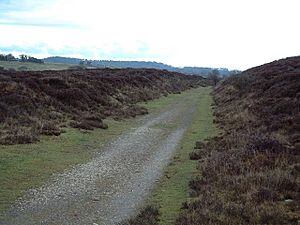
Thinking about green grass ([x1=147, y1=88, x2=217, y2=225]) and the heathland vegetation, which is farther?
green grass ([x1=147, y1=88, x2=217, y2=225])

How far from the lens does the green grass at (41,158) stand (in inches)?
432

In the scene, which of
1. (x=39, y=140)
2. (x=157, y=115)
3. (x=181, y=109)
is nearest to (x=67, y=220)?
(x=39, y=140)

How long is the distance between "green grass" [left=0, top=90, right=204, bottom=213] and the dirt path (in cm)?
40

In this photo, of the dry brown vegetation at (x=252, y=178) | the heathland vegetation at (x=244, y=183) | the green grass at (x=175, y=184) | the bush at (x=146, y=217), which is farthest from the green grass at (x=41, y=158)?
the dry brown vegetation at (x=252, y=178)

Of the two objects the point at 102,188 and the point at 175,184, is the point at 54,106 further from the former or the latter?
the point at 175,184

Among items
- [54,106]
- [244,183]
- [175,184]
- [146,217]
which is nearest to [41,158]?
[175,184]

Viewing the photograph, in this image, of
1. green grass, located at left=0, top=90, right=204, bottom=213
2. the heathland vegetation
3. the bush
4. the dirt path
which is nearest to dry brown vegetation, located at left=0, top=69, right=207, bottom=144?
green grass, located at left=0, top=90, right=204, bottom=213

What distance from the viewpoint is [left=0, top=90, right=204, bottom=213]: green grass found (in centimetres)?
1096

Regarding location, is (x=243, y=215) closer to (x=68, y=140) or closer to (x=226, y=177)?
(x=226, y=177)

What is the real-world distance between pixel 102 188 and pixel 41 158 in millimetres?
3875

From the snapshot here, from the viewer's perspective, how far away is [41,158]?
558 inches

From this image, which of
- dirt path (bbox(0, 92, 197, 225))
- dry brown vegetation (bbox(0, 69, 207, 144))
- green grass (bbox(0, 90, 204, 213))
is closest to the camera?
dirt path (bbox(0, 92, 197, 225))

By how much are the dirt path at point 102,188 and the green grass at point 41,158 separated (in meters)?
0.40

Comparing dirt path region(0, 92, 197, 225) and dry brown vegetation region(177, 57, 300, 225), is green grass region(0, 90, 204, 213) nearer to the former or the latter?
dirt path region(0, 92, 197, 225)
